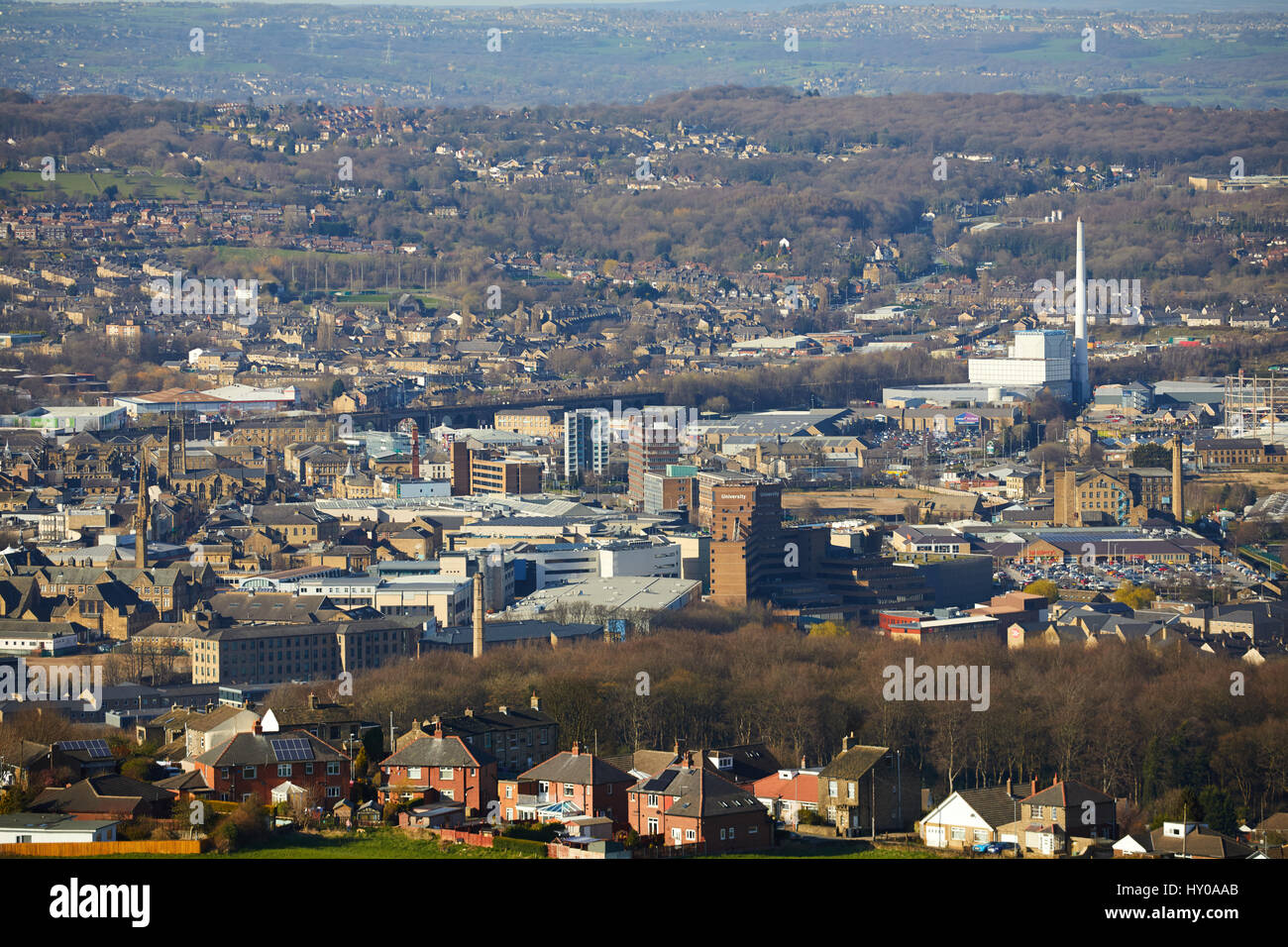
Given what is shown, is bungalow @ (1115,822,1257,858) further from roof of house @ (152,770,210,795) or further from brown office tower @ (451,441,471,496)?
brown office tower @ (451,441,471,496)

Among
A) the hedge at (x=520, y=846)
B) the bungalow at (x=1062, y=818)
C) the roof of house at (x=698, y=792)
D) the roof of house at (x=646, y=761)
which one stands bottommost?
the bungalow at (x=1062, y=818)

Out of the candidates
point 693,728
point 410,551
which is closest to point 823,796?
point 693,728

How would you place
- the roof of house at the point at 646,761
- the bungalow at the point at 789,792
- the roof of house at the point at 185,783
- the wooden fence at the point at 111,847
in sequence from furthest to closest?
the roof of house at the point at 646,761
the bungalow at the point at 789,792
the roof of house at the point at 185,783
the wooden fence at the point at 111,847

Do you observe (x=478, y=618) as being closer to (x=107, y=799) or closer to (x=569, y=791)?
(x=569, y=791)

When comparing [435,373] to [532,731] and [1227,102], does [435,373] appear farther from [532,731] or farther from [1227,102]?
[1227,102]

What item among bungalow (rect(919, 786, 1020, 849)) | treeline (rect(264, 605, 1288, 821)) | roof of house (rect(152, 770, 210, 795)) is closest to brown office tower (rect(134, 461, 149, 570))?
treeline (rect(264, 605, 1288, 821))

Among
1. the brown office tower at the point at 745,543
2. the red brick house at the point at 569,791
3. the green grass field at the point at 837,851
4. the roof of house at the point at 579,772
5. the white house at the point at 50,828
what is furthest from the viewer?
the brown office tower at the point at 745,543

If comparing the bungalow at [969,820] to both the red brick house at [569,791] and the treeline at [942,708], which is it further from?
the treeline at [942,708]

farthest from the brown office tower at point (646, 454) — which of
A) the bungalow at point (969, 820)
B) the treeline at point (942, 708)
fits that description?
the bungalow at point (969, 820)
